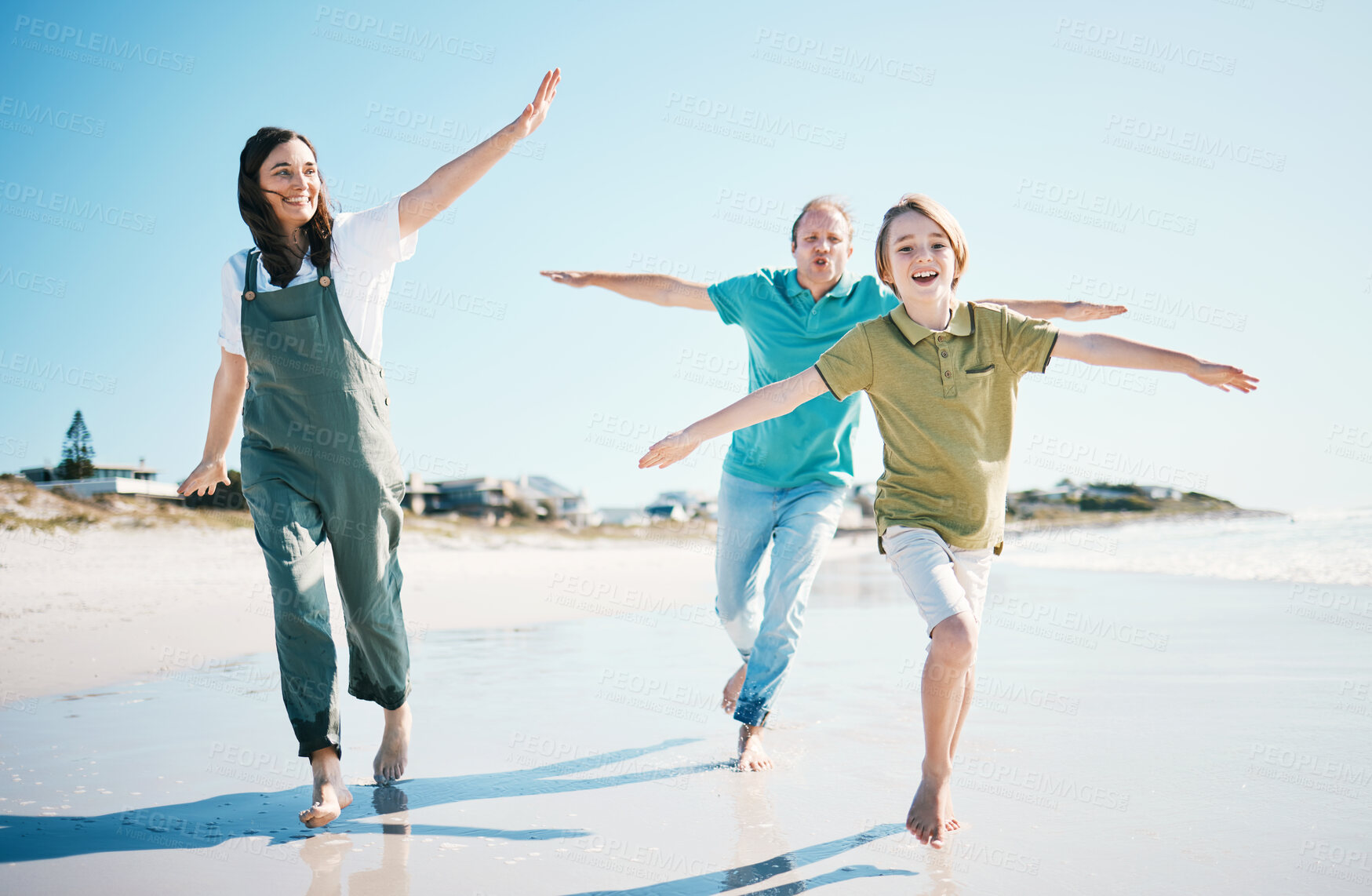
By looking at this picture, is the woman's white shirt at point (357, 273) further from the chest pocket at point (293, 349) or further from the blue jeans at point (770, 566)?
the blue jeans at point (770, 566)

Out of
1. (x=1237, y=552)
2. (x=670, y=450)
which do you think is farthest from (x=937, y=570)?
(x=1237, y=552)

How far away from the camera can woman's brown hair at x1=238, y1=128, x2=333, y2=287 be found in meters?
3.07

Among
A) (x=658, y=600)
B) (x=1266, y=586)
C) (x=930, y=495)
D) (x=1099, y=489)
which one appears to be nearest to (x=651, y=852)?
(x=930, y=495)

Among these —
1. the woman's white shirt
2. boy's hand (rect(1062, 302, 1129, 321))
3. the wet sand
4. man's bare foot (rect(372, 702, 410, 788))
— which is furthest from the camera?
boy's hand (rect(1062, 302, 1129, 321))

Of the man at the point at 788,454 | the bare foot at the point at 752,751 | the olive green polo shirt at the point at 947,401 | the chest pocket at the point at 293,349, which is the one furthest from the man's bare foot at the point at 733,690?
the chest pocket at the point at 293,349

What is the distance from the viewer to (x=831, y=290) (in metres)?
4.05

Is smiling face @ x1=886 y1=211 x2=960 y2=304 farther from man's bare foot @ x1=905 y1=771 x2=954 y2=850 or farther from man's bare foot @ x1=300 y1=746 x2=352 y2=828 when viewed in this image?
man's bare foot @ x1=300 y1=746 x2=352 y2=828

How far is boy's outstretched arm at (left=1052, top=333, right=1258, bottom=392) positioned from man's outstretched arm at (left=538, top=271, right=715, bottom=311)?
1.99m

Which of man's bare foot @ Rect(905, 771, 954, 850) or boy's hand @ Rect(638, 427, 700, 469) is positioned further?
boy's hand @ Rect(638, 427, 700, 469)

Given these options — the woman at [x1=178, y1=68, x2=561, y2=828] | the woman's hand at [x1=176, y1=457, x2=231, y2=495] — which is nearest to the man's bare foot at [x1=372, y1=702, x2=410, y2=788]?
the woman at [x1=178, y1=68, x2=561, y2=828]

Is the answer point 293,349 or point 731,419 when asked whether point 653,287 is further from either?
point 293,349

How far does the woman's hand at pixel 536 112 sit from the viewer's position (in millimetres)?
3178

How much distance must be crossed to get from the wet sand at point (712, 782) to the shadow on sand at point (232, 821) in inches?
0.5

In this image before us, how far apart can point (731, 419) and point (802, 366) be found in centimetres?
126
